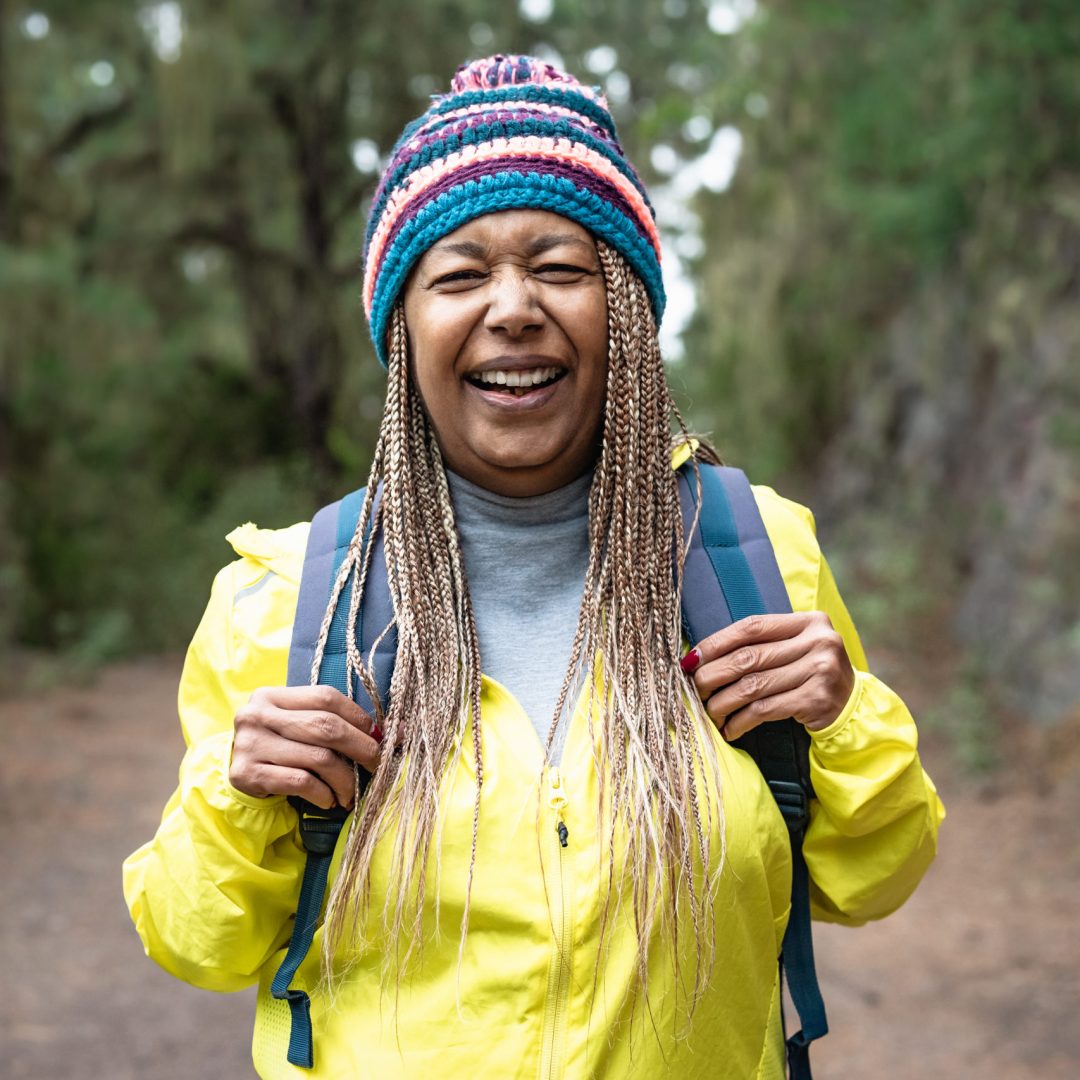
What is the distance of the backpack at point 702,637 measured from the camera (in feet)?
5.52

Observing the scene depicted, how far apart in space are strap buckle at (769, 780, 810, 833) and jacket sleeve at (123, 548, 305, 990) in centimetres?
71

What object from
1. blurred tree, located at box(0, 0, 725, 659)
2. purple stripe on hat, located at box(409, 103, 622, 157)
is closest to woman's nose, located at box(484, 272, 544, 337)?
purple stripe on hat, located at box(409, 103, 622, 157)

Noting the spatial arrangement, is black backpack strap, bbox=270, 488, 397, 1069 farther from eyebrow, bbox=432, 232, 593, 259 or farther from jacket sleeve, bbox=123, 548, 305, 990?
eyebrow, bbox=432, 232, 593, 259

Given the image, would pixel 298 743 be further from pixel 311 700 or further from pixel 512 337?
pixel 512 337

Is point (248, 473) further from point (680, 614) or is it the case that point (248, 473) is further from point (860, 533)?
point (680, 614)

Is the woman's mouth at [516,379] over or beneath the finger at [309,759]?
over

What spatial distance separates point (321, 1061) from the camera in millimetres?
1690

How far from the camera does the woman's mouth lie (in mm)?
1789

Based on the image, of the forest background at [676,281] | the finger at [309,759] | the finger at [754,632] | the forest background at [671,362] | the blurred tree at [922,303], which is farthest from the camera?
the forest background at [676,281]

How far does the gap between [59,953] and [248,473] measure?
347 inches

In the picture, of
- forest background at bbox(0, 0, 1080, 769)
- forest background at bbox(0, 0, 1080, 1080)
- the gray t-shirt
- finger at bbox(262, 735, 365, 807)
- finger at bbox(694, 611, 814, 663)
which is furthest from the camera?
forest background at bbox(0, 0, 1080, 769)

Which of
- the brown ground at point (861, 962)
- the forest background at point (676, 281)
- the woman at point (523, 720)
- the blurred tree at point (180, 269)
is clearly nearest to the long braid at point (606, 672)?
the woman at point (523, 720)

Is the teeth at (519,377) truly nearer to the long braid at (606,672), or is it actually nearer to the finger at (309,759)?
the long braid at (606,672)

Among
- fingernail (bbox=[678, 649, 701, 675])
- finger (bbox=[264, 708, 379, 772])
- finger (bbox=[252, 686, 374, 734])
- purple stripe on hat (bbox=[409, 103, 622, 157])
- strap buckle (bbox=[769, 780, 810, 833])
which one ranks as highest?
purple stripe on hat (bbox=[409, 103, 622, 157])
